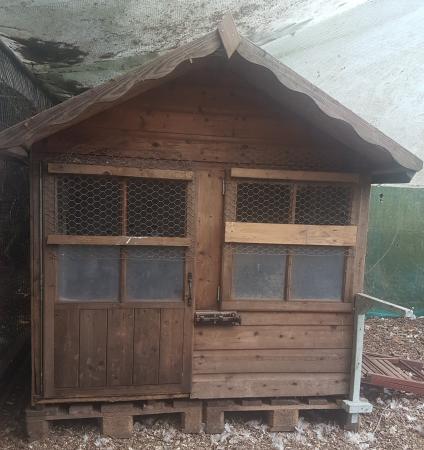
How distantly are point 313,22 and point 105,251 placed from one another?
122 inches

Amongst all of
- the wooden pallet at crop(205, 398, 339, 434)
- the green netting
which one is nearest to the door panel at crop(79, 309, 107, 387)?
the wooden pallet at crop(205, 398, 339, 434)

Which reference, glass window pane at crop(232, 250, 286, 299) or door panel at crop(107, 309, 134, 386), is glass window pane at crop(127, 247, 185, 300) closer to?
door panel at crop(107, 309, 134, 386)

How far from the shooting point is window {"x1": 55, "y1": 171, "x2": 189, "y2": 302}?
112 inches

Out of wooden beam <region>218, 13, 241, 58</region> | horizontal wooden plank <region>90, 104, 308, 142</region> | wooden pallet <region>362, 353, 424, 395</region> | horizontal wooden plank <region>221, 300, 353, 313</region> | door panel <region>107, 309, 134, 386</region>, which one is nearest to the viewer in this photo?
wooden beam <region>218, 13, 241, 58</region>

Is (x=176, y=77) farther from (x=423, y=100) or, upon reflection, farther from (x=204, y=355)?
(x=423, y=100)

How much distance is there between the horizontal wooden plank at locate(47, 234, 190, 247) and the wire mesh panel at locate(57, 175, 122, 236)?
10 cm

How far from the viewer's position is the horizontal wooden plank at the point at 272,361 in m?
3.09

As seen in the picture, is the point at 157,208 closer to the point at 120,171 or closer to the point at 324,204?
the point at 120,171

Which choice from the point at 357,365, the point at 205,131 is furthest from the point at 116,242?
the point at 357,365

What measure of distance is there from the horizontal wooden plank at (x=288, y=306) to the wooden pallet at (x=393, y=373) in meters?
1.03

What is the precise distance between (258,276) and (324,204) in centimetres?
85

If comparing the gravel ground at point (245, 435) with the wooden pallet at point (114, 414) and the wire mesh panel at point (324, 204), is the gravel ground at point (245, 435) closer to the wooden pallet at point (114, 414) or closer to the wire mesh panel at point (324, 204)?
the wooden pallet at point (114, 414)

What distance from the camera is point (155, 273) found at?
9.75ft

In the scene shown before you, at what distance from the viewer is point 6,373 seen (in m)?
3.64
